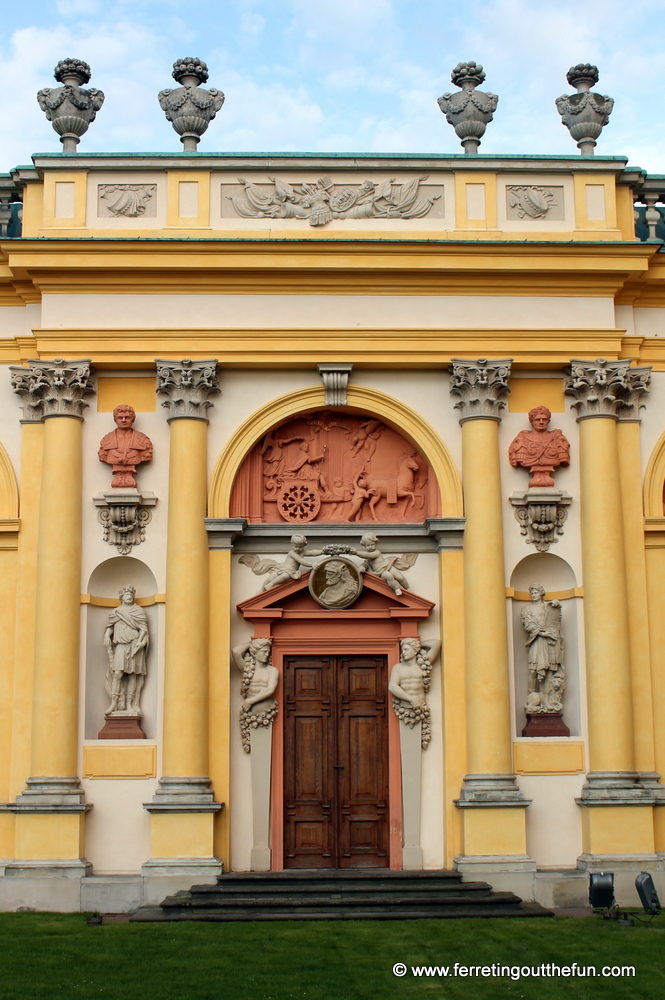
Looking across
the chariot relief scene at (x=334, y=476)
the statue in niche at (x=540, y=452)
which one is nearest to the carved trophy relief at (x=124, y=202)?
the chariot relief scene at (x=334, y=476)

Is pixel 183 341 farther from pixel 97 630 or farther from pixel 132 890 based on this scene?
pixel 132 890

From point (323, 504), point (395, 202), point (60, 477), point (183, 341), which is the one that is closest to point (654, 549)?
point (323, 504)

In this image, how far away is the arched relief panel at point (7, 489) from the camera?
16531 millimetres

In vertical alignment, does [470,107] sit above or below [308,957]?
above

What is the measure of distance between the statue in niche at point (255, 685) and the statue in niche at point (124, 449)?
259 cm

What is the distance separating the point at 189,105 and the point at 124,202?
1.58 meters

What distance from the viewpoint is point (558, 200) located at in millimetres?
17031

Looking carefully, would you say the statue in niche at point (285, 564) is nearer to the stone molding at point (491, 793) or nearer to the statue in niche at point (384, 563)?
the statue in niche at point (384, 563)

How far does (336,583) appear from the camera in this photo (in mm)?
16344

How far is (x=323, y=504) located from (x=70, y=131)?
6.01 metres

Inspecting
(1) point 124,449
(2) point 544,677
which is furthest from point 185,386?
(2) point 544,677

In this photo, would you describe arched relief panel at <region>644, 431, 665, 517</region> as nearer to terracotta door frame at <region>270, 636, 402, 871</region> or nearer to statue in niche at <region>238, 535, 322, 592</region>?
terracotta door frame at <region>270, 636, 402, 871</region>

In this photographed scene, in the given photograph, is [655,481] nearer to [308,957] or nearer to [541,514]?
[541,514]

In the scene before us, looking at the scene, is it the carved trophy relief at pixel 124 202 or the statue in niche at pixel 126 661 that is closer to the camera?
the statue in niche at pixel 126 661
